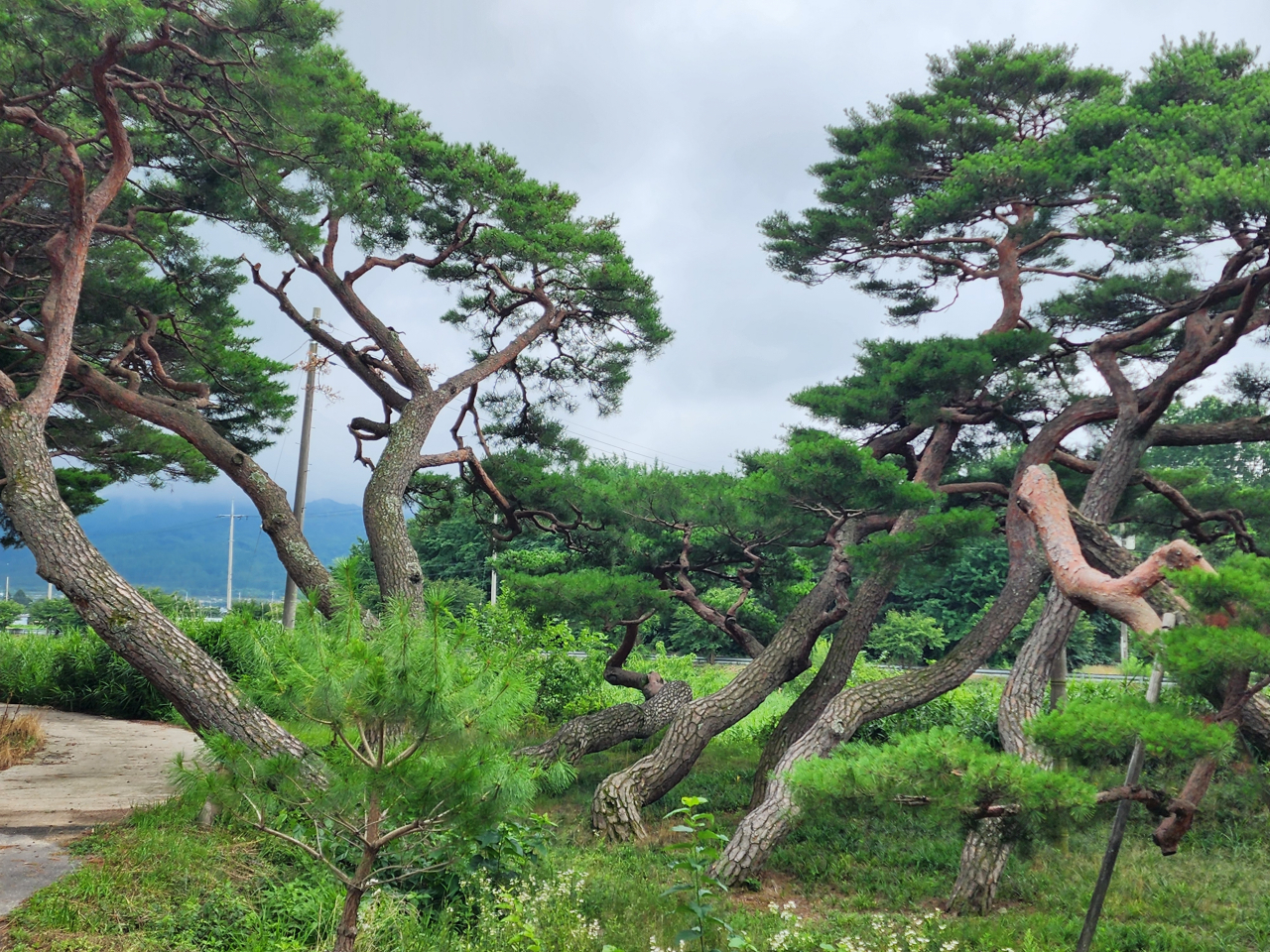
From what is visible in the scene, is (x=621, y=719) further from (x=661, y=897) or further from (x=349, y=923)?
(x=349, y=923)

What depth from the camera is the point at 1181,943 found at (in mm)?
5312

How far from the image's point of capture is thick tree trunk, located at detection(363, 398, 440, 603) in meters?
9.03

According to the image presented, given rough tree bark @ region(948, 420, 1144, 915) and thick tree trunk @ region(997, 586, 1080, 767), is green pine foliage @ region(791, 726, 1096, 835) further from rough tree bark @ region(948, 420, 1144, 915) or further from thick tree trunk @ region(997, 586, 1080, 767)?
thick tree trunk @ region(997, 586, 1080, 767)

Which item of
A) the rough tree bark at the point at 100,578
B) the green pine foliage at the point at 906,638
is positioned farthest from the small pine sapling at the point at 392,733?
the green pine foliage at the point at 906,638

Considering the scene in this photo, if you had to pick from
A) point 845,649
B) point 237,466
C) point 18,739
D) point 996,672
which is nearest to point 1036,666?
point 845,649

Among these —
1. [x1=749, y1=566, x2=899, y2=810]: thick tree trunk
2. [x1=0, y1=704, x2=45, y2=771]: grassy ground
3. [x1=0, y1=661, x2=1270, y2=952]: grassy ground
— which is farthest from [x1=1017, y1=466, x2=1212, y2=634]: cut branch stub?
[x1=0, y1=704, x2=45, y2=771]: grassy ground

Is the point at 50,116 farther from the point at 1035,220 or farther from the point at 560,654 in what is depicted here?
the point at 1035,220

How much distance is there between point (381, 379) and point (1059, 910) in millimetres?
8357

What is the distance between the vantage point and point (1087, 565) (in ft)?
18.5

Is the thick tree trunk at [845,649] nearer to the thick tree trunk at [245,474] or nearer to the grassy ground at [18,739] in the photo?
the thick tree trunk at [245,474]

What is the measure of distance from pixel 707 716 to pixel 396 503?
3963 mm

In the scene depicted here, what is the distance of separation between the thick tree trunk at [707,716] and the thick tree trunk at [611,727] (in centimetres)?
92

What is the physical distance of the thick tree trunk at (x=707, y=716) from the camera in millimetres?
7656

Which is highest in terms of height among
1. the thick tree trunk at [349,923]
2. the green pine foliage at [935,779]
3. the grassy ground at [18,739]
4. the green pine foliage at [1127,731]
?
the green pine foliage at [1127,731]
